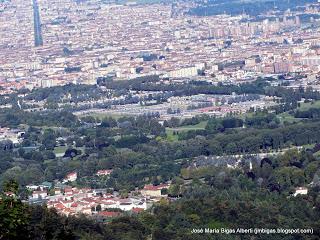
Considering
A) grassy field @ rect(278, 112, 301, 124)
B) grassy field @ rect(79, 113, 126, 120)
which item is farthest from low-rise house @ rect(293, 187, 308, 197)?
grassy field @ rect(79, 113, 126, 120)

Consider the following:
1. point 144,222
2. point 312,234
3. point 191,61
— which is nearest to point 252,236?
point 312,234

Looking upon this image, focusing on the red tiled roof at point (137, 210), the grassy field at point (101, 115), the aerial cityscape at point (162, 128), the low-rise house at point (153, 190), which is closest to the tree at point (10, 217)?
the aerial cityscape at point (162, 128)

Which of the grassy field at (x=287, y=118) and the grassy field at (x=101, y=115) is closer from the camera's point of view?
the grassy field at (x=287, y=118)

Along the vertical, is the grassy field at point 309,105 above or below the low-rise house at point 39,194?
below

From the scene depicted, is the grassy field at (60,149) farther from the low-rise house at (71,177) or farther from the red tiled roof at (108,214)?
the red tiled roof at (108,214)

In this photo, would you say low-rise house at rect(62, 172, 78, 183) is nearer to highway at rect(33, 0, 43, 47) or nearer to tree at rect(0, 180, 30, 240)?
tree at rect(0, 180, 30, 240)

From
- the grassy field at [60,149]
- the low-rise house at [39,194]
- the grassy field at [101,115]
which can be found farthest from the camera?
the grassy field at [101,115]

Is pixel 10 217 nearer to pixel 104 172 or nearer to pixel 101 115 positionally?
pixel 104 172

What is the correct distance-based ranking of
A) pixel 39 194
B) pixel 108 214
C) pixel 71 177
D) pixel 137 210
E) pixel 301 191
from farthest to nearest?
pixel 71 177 → pixel 39 194 → pixel 301 191 → pixel 137 210 → pixel 108 214

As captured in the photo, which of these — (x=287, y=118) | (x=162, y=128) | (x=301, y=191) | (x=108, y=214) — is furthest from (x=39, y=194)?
(x=287, y=118)
